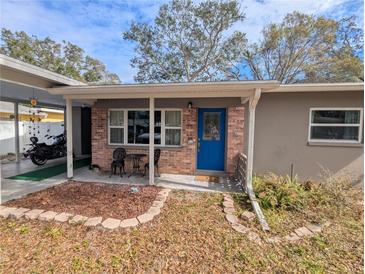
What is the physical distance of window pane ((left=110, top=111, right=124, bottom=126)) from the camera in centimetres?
657

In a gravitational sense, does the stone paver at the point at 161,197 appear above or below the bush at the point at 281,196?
below

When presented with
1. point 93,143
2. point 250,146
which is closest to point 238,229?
point 250,146

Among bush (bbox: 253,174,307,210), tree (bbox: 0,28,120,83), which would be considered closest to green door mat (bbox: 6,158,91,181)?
bush (bbox: 253,174,307,210)

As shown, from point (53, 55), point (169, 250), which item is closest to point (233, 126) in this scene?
point (169, 250)

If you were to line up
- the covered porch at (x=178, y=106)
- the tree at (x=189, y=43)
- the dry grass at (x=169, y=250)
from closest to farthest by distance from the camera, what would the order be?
the dry grass at (x=169, y=250), the covered porch at (x=178, y=106), the tree at (x=189, y=43)

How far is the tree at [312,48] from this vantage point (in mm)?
13164

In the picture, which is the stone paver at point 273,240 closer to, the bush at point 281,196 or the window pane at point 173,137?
the bush at point 281,196

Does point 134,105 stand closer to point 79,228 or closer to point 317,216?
point 79,228

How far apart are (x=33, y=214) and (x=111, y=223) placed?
1481 mm

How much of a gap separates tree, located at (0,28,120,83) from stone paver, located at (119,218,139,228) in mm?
16673

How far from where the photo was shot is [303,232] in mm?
3154

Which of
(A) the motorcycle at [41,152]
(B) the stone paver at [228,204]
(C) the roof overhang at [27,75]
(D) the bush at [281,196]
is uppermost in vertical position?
(C) the roof overhang at [27,75]

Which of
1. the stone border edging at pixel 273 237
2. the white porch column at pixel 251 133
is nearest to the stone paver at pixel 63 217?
the stone border edging at pixel 273 237

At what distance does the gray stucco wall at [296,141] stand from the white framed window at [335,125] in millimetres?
151
